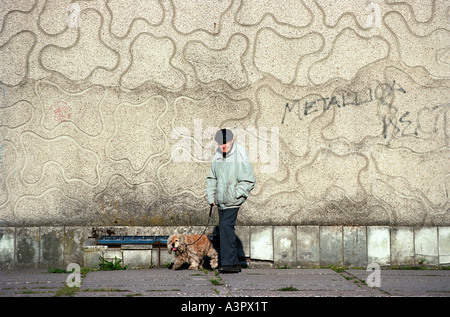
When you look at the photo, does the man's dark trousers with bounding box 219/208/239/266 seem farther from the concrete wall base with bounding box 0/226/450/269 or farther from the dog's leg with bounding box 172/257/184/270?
the concrete wall base with bounding box 0/226/450/269

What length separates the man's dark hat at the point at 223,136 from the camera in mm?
8312

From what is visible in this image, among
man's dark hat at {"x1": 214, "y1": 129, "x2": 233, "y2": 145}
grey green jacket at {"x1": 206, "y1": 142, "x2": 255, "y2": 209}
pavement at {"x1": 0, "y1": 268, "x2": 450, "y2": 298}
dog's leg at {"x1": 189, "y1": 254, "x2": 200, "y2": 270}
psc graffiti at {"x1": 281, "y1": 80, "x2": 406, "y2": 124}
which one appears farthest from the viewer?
psc graffiti at {"x1": 281, "y1": 80, "x2": 406, "y2": 124}

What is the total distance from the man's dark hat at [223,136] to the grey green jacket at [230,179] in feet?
0.51

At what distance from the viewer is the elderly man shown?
8211 mm

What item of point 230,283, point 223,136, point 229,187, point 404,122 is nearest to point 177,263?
point 230,283

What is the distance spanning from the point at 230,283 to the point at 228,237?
92 cm

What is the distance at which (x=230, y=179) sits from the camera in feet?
27.1

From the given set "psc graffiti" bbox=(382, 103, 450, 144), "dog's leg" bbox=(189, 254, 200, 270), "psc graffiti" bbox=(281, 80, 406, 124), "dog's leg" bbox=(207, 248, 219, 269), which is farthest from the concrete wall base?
"psc graffiti" bbox=(281, 80, 406, 124)

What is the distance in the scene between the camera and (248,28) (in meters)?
9.07

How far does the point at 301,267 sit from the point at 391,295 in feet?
7.40

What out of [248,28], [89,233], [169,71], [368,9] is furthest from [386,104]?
[89,233]

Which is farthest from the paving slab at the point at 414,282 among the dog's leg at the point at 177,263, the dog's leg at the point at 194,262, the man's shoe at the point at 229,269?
the dog's leg at the point at 177,263

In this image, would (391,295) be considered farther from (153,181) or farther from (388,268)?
(153,181)

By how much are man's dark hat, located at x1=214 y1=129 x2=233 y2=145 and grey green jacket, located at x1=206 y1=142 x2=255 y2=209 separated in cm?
16
